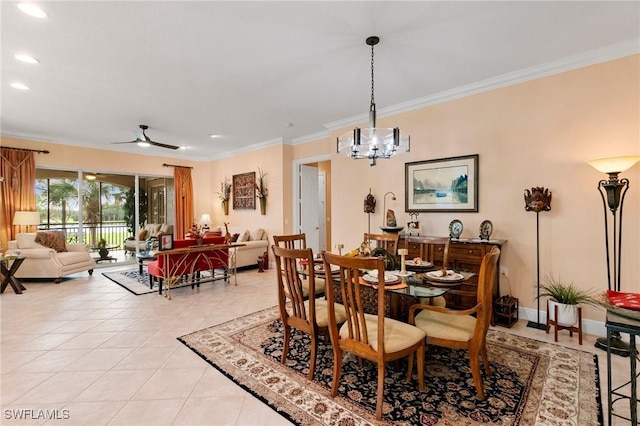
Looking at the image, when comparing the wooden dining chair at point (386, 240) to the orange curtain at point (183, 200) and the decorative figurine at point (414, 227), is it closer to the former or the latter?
the decorative figurine at point (414, 227)

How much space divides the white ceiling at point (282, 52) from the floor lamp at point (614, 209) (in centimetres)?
121

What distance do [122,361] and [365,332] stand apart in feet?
7.47

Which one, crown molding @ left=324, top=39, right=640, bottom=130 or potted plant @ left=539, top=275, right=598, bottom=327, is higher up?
crown molding @ left=324, top=39, right=640, bottom=130

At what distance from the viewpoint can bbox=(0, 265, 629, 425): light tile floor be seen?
1970 millimetres

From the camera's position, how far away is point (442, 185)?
4109mm

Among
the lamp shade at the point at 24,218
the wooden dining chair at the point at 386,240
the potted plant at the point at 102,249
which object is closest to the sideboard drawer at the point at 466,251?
the wooden dining chair at the point at 386,240

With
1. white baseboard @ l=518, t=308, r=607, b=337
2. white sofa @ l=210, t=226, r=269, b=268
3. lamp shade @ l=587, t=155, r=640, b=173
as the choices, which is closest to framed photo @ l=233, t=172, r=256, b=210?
white sofa @ l=210, t=226, r=269, b=268

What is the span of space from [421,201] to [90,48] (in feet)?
14.2

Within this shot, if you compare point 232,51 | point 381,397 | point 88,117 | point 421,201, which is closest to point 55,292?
point 88,117

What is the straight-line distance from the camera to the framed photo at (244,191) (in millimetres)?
7332

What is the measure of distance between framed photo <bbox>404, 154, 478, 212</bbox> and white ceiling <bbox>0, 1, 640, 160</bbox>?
0.95 m

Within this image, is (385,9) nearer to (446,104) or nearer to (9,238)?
(446,104)

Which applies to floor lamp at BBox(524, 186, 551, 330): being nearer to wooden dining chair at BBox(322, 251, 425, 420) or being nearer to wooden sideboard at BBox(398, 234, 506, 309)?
wooden sideboard at BBox(398, 234, 506, 309)

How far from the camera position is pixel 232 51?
2.96 m
